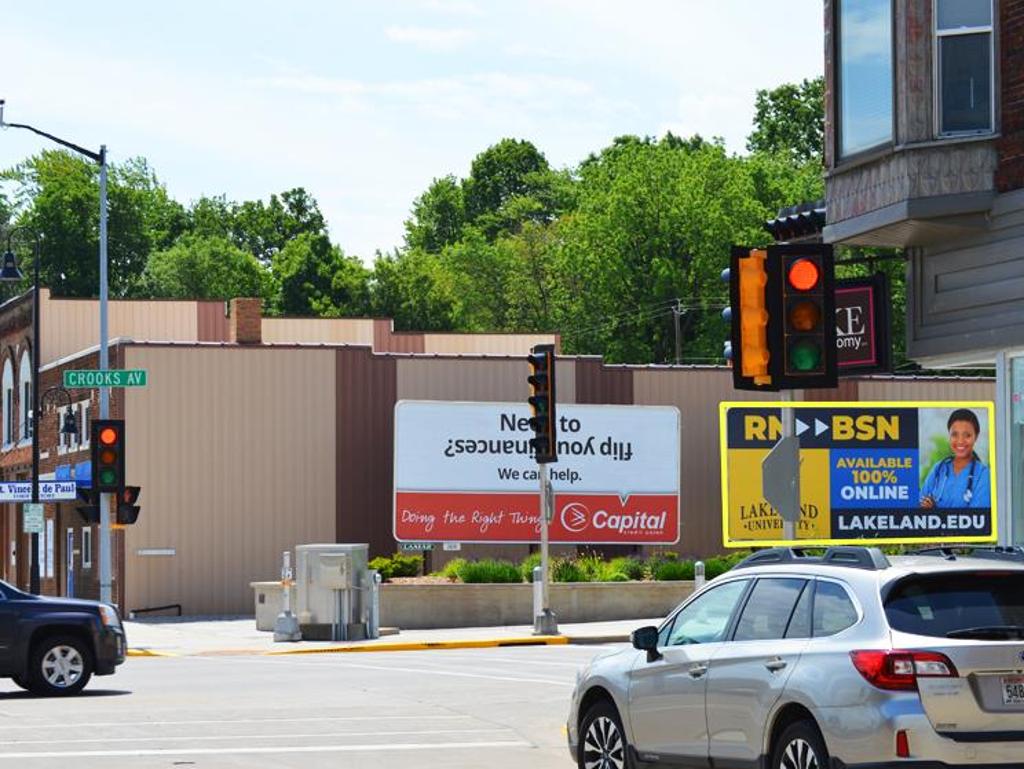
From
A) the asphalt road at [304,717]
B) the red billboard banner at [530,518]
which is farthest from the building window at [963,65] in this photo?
the red billboard banner at [530,518]

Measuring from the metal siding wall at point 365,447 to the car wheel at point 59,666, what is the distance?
89.2ft

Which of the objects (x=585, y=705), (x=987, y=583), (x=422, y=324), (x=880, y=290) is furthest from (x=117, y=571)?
(x=422, y=324)

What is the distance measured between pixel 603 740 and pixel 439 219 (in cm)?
10991

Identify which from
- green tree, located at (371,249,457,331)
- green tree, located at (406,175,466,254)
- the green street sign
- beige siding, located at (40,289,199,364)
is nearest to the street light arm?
the green street sign

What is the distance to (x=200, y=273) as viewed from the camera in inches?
4377

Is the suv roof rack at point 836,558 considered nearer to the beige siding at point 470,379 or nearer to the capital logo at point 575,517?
the capital logo at point 575,517

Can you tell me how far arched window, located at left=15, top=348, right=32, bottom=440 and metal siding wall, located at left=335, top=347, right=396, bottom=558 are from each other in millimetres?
13698

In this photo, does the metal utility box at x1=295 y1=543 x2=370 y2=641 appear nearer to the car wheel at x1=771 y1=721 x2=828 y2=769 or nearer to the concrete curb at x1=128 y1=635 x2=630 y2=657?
the concrete curb at x1=128 y1=635 x2=630 y2=657

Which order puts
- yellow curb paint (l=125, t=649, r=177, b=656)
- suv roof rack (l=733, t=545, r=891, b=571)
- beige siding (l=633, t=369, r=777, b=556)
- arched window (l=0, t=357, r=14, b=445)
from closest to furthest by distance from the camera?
suv roof rack (l=733, t=545, r=891, b=571)
yellow curb paint (l=125, t=649, r=177, b=656)
beige siding (l=633, t=369, r=777, b=556)
arched window (l=0, t=357, r=14, b=445)

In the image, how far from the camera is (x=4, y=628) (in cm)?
2350

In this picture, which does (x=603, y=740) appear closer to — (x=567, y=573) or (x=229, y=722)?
(x=229, y=722)

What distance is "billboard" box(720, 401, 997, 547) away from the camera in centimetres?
5094

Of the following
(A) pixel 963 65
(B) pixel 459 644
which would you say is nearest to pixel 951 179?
(A) pixel 963 65

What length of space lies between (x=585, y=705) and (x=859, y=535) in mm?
37766
